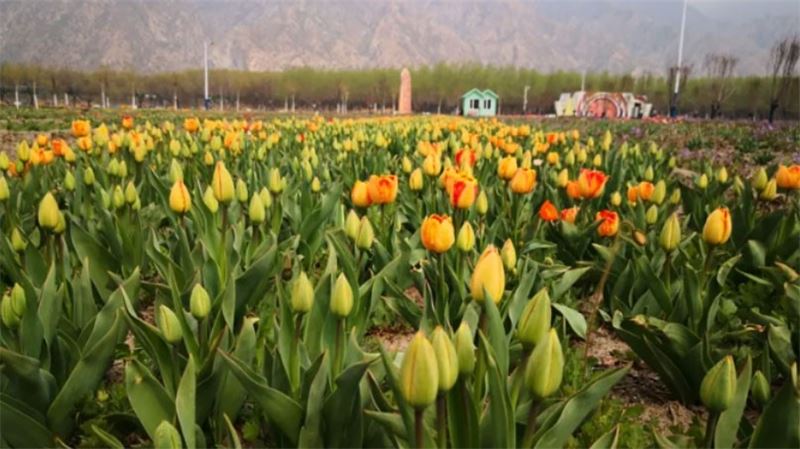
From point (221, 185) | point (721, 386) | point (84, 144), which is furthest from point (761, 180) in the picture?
point (84, 144)

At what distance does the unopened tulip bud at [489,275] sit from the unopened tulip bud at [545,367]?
337mm

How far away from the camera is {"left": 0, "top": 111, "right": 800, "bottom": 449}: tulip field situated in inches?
53.2

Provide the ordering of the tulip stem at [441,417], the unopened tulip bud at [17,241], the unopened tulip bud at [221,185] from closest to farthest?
the tulip stem at [441,417] → the unopened tulip bud at [17,241] → the unopened tulip bud at [221,185]

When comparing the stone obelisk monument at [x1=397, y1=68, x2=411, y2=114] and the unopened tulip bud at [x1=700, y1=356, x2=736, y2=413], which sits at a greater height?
the stone obelisk monument at [x1=397, y1=68, x2=411, y2=114]

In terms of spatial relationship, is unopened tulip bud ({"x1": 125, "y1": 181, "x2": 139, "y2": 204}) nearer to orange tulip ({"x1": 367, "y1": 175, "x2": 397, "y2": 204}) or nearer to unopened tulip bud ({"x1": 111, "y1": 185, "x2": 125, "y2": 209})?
unopened tulip bud ({"x1": 111, "y1": 185, "x2": 125, "y2": 209})

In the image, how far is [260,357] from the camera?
197cm

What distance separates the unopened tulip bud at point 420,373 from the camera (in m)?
1.06

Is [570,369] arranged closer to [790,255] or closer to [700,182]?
[790,255]

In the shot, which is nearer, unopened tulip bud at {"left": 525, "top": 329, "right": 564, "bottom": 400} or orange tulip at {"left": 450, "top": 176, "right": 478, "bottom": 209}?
unopened tulip bud at {"left": 525, "top": 329, "right": 564, "bottom": 400}

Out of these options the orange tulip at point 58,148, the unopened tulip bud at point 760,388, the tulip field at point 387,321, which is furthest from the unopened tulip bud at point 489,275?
the orange tulip at point 58,148

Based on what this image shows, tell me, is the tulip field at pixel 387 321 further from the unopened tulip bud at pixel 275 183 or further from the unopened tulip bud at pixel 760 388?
the unopened tulip bud at pixel 275 183

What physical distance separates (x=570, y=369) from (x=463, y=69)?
91797mm

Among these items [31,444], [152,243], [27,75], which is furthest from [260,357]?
[27,75]

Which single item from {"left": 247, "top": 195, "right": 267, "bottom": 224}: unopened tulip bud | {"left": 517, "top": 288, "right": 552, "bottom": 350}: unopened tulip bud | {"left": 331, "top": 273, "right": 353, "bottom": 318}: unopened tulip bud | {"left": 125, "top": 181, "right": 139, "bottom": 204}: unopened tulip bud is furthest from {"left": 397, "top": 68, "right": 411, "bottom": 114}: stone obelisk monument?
{"left": 517, "top": 288, "right": 552, "bottom": 350}: unopened tulip bud
